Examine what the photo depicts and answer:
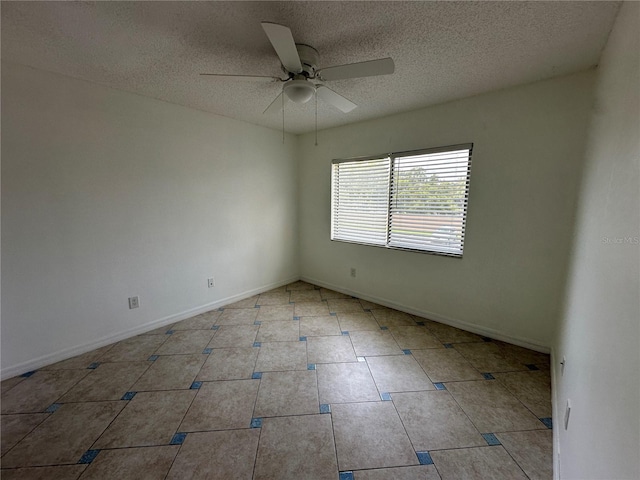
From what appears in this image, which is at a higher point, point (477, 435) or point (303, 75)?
point (303, 75)

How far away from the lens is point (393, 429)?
1.58 metres

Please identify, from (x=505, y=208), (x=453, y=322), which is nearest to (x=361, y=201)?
(x=505, y=208)

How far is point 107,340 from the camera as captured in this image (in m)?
2.46

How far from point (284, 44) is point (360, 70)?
49 centimetres

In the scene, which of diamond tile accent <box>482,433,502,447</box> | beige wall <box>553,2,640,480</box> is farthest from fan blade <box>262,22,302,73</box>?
diamond tile accent <box>482,433,502,447</box>

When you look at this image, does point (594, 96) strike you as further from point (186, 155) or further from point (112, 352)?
point (112, 352)

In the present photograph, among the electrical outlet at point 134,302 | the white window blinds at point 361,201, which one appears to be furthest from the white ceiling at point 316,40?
the electrical outlet at point 134,302

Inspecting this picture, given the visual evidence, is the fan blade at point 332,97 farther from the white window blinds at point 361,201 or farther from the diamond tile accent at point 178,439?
the diamond tile accent at point 178,439

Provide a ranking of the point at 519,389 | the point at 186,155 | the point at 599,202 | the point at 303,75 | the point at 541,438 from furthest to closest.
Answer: the point at 186,155 → the point at 519,389 → the point at 303,75 → the point at 541,438 → the point at 599,202

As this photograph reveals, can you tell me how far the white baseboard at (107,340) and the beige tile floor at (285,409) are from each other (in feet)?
0.25

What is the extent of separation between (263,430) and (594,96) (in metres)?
3.30

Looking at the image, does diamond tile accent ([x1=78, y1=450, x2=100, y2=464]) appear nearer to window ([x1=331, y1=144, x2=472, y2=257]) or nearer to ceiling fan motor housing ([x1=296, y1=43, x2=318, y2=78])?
ceiling fan motor housing ([x1=296, y1=43, x2=318, y2=78])

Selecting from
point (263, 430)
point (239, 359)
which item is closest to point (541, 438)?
point (263, 430)

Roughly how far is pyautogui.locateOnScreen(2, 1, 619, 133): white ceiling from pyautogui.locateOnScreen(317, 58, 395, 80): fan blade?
0.21 meters
